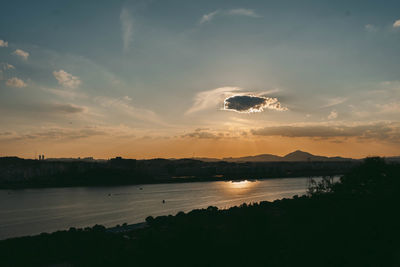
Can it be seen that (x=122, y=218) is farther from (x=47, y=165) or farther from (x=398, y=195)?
(x=47, y=165)

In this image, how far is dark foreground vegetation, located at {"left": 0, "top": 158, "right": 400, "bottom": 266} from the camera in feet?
41.2

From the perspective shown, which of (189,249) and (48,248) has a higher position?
(189,249)

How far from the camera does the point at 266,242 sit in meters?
14.5

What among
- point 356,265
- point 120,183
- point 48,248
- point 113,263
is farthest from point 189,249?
point 120,183

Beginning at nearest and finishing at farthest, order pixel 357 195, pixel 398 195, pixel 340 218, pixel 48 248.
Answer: pixel 340 218
pixel 398 195
pixel 48 248
pixel 357 195

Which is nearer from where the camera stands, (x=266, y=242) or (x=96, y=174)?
(x=266, y=242)

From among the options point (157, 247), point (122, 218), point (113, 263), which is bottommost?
point (122, 218)

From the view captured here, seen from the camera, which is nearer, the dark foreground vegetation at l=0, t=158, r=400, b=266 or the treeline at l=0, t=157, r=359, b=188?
the dark foreground vegetation at l=0, t=158, r=400, b=266

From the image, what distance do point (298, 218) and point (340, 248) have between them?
8786mm

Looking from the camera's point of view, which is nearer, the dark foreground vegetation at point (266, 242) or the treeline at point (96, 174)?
Answer: the dark foreground vegetation at point (266, 242)

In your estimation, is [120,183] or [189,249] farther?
[120,183]

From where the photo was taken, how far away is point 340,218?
17.9 meters

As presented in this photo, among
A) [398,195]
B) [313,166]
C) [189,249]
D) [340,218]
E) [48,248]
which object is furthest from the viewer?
[313,166]

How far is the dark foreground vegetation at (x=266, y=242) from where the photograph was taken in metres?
12.6
